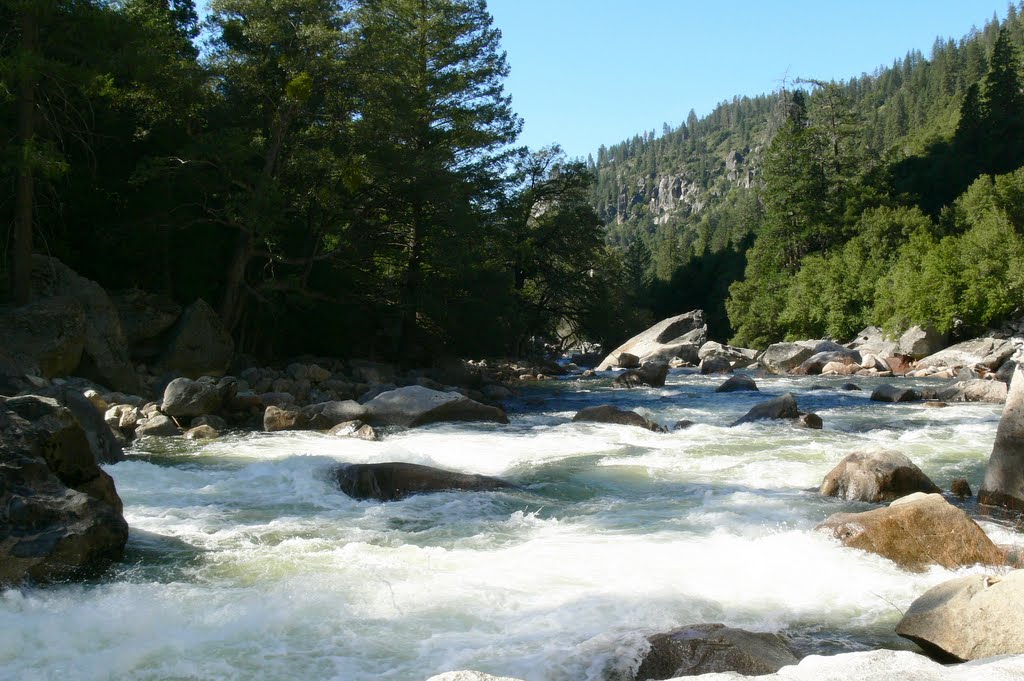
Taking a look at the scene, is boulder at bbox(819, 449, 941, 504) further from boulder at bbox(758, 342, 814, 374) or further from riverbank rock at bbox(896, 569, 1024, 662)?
boulder at bbox(758, 342, 814, 374)

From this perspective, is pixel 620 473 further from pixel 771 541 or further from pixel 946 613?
pixel 946 613

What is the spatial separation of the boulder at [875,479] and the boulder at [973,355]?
19486mm

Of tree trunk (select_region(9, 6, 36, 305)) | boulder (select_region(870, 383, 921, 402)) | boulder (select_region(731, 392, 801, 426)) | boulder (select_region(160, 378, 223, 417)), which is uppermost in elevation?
tree trunk (select_region(9, 6, 36, 305))

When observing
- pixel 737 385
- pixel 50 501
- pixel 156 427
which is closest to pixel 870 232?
pixel 737 385

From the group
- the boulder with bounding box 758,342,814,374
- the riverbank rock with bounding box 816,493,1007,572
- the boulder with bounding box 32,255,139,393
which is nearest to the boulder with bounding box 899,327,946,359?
the boulder with bounding box 758,342,814,374

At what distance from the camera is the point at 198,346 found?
18.0 metres

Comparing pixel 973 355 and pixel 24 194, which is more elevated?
pixel 24 194

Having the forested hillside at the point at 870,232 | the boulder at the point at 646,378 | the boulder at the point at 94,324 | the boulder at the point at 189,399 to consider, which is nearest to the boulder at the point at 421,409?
the boulder at the point at 189,399

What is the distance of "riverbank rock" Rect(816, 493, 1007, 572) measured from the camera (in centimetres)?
613

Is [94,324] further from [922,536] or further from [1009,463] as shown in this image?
[1009,463]

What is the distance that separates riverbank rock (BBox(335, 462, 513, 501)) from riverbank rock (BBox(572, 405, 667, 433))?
16.5ft

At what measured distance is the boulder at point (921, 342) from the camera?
3049cm

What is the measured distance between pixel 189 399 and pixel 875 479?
34.2 feet

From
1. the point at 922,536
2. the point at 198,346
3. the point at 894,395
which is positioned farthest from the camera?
the point at 894,395
